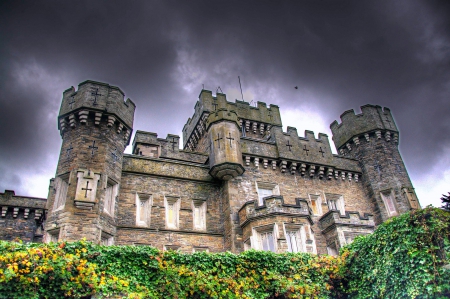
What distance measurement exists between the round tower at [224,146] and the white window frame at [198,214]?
174 centimetres

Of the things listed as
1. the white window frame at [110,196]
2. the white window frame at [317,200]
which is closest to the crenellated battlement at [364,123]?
the white window frame at [317,200]

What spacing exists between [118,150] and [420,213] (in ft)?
46.5

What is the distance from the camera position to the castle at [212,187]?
17406 millimetres

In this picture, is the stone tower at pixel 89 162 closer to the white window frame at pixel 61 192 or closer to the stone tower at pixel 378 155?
the white window frame at pixel 61 192

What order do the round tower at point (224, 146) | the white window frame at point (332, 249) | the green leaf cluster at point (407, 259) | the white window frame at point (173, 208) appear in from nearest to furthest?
1. the green leaf cluster at point (407, 259)
2. the white window frame at point (173, 208)
3. the white window frame at point (332, 249)
4. the round tower at point (224, 146)

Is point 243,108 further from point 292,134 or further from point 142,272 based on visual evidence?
point 142,272

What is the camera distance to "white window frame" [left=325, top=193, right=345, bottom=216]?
22797 mm

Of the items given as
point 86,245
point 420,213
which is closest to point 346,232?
point 420,213

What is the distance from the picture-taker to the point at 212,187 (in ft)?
68.0

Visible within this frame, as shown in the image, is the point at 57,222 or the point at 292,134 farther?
the point at 292,134

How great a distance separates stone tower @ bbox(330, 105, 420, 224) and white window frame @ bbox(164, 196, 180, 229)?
12.4 m

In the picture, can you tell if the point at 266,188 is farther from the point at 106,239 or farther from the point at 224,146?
the point at 106,239

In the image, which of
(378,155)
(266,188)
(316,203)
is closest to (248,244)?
(266,188)

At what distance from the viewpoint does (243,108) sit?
1233 inches
